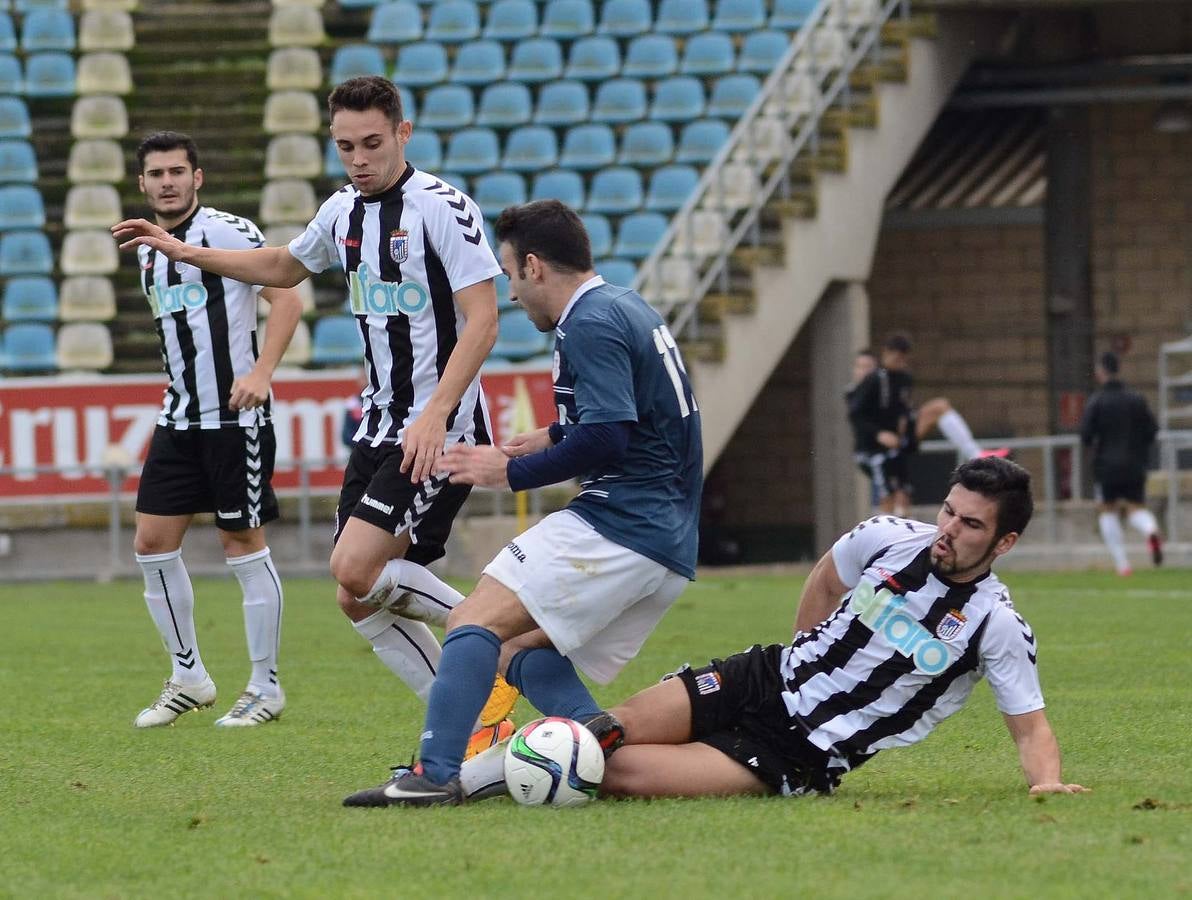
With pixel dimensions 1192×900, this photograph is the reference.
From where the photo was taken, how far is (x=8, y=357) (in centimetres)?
1944

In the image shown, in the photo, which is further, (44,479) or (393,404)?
(44,479)

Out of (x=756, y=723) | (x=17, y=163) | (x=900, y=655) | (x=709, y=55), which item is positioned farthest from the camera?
(x=17, y=163)

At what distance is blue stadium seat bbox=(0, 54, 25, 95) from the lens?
2209cm

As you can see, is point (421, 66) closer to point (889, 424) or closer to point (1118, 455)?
point (889, 424)

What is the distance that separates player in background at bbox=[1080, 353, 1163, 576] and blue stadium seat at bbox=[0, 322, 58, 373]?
9.63m

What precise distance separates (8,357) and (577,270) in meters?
15.2

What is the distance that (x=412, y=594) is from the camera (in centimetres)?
606

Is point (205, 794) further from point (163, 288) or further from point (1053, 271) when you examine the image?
point (1053, 271)

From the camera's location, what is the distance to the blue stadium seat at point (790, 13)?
21.6m

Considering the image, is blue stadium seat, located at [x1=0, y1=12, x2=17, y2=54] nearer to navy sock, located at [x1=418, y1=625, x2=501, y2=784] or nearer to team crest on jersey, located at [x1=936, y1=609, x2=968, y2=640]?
navy sock, located at [x1=418, y1=625, x2=501, y2=784]

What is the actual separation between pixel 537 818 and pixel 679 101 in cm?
1668

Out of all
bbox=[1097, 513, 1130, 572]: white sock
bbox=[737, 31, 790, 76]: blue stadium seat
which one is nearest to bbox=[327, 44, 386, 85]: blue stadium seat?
bbox=[737, 31, 790, 76]: blue stadium seat

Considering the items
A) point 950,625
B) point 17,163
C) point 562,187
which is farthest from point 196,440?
point 17,163

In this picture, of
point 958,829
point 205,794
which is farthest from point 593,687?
point 958,829
